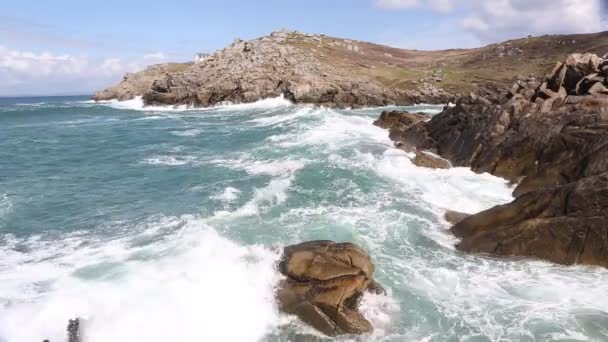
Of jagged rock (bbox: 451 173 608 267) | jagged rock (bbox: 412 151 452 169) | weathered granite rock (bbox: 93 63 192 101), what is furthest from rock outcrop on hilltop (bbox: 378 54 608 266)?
weathered granite rock (bbox: 93 63 192 101)

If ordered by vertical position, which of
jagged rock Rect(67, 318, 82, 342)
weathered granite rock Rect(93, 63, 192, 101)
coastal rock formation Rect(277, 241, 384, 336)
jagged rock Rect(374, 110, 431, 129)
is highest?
weathered granite rock Rect(93, 63, 192, 101)

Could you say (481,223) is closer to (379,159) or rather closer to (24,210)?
(379,159)

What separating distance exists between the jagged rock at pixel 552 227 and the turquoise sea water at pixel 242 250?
0.61 metres

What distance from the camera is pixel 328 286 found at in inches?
482

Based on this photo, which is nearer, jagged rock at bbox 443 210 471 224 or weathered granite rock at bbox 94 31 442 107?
jagged rock at bbox 443 210 471 224

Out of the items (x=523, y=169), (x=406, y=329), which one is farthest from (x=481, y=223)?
(x=523, y=169)

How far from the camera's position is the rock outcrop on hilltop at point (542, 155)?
15.8 m

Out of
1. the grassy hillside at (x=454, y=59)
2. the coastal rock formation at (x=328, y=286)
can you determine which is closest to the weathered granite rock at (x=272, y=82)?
the grassy hillside at (x=454, y=59)

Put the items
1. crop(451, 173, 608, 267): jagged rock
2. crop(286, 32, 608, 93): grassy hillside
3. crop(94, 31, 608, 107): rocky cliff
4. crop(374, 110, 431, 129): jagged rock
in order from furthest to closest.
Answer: crop(286, 32, 608, 93): grassy hillside
crop(94, 31, 608, 107): rocky cliff
crop(374, 110, 431, 129): jagged rock
crop(451, 173, 608, 267): jagged rock

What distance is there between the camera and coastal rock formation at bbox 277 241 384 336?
11.9 m

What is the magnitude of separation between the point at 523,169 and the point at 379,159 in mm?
9307

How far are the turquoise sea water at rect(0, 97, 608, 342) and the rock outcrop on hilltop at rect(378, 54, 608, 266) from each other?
0.93 m

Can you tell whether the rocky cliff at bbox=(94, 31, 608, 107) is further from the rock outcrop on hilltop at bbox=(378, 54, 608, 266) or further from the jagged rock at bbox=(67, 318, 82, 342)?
the jagged rock at bbox=(67, 318, 82, 342)

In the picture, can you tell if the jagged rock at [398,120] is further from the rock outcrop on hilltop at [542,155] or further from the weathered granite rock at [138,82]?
the weathered granite rock at [138,82]
